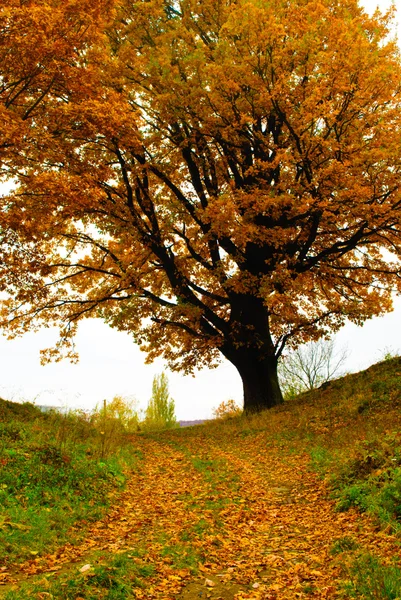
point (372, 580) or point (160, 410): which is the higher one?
point (160, 410)

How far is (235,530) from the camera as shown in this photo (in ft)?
21.0

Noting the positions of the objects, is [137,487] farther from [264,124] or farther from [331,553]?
[264,124]

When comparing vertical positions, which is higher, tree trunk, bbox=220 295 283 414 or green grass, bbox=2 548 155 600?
tree trunk, bbox=220 295 283 414

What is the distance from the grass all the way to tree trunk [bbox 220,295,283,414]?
26.7 feet

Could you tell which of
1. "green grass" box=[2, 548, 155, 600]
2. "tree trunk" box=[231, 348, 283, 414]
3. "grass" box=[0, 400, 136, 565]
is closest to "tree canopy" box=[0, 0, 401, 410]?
"tree trunk" box=[231, 348, 283, 414]

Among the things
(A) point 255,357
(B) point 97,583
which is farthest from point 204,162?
(B) point 97,583

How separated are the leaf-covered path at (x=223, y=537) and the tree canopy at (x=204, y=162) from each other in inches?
256

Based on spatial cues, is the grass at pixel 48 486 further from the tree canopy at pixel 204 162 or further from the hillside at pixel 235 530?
the tree canopy at pixel 204 162

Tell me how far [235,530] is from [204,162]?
13.2 metres

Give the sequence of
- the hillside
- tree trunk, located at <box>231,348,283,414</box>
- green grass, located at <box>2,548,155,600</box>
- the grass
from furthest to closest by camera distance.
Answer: tree trunk, located at <box>231,348,283,414</box> → the grass → the hillside → green grass, located at <box>2,548,155,600</box>

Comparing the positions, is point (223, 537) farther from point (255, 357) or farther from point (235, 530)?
point (255, 357)

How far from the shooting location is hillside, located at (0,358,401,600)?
4516mm

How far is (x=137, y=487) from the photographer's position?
8727mm

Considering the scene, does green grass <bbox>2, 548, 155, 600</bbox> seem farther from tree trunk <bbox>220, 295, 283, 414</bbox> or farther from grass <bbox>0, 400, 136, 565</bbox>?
tree trunk <bbox>220, 295, 283, 414</bbox>
